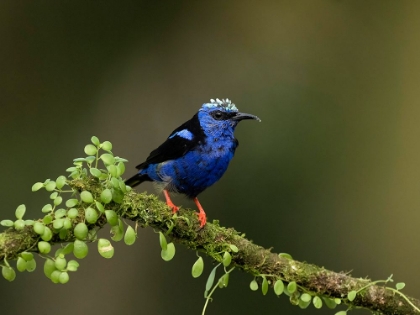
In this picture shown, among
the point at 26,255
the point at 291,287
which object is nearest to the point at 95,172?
the point at 26,255

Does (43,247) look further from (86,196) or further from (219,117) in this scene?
(219,117)

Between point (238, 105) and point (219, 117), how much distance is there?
178 cm

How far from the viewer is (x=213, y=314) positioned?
505 centimetres

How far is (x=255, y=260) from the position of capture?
252 centimetres

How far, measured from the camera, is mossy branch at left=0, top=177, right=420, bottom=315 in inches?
95.4

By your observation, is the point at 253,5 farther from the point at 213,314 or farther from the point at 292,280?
the point at 292,280

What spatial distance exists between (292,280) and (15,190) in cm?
320

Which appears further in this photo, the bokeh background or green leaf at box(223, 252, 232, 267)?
the bokeh background

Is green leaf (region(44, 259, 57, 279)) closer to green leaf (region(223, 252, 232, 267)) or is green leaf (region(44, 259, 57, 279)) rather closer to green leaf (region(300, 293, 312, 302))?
green leaf (region(223, 252, 232, 267))

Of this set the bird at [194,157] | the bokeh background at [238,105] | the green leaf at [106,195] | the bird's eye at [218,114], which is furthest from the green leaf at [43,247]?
the bokeh background at [238,105]

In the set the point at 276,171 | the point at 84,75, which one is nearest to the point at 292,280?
the point at 276,171

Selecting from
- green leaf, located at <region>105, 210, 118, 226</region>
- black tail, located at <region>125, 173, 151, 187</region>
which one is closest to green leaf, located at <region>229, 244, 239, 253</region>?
green leaf, located at <region>105, 210, 118, 226</region>

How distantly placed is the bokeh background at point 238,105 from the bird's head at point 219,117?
1.68 meters

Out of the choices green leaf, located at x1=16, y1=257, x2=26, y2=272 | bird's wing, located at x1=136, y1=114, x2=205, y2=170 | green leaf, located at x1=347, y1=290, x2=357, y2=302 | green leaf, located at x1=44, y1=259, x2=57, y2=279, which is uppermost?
bird's wing, located at x1=136, y1=114, x2=205, y2=170
